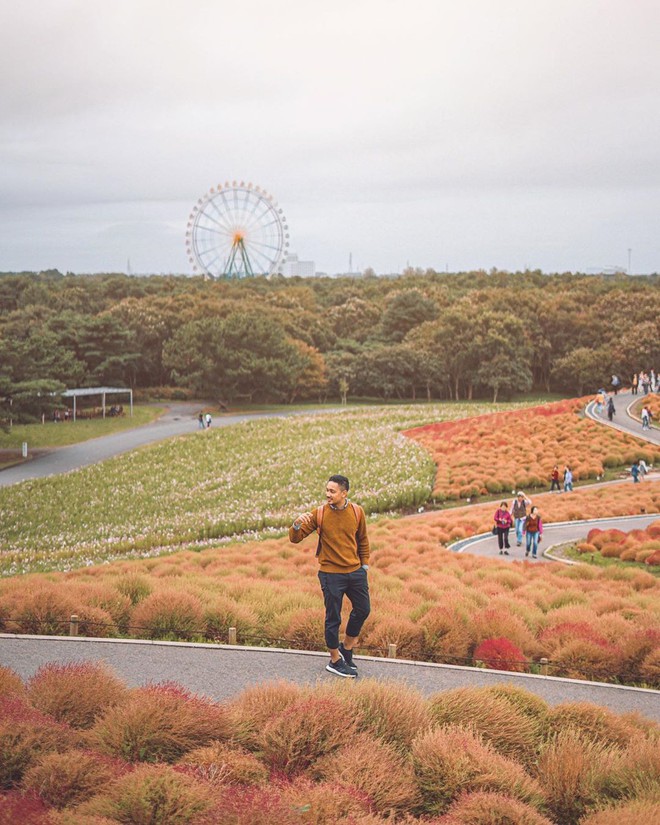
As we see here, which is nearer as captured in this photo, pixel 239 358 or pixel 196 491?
pixel 196 491

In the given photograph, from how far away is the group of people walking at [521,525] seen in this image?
18594mm

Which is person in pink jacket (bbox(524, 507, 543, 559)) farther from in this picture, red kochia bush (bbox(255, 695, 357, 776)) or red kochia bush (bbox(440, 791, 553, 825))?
red kochia bush (bbox(440, 791, 553, 825))

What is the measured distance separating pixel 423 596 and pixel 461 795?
21.7 feet

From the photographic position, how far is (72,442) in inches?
1816

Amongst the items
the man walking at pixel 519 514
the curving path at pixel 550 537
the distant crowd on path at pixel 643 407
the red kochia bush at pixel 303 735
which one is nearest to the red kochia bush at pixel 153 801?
the red kochia bush at pixel 303 735

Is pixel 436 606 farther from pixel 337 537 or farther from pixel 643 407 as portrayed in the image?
pixel 643 407

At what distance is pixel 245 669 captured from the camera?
804 cm

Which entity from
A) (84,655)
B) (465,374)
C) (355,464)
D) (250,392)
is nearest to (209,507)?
(355,464)

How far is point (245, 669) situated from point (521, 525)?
13.5m

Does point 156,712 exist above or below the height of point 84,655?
above

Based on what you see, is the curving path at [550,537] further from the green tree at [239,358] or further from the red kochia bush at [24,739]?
the green tree at [239,358]

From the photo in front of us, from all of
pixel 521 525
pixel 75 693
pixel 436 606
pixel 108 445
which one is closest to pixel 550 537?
pixel 521 525

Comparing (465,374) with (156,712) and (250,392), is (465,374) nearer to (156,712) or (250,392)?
(250,392)

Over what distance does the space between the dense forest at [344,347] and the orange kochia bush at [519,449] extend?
23.7 m
